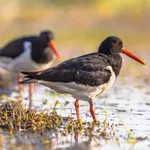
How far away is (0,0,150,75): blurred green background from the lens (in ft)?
77.7

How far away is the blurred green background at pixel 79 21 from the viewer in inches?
932

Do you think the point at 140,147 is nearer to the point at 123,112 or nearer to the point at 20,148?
the point at 20,148

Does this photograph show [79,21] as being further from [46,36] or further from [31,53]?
[31,53]

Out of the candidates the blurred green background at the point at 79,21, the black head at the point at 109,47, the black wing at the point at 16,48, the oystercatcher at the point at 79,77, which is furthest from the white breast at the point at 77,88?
the blurred green background at the point at 79,21

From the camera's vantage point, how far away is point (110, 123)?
877 cm

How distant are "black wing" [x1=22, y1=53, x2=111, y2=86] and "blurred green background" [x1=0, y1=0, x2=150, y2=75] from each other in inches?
495

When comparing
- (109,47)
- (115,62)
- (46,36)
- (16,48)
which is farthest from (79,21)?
(115,62)

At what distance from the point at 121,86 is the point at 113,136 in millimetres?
5675

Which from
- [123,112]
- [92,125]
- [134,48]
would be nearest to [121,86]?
[123,112]

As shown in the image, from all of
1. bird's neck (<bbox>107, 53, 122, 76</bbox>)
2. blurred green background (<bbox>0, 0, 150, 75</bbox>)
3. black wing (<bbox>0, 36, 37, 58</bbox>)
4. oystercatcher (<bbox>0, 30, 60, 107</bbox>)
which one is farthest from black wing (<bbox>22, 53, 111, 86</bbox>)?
blurred green background (<bbox>0, 0, 150, 75</bbox>)

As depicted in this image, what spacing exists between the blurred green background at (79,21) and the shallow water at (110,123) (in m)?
9.41

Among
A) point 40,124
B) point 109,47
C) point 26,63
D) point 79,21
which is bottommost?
point 40,124

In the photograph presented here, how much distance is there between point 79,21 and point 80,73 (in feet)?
58.0

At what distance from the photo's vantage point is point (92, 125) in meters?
8.30
